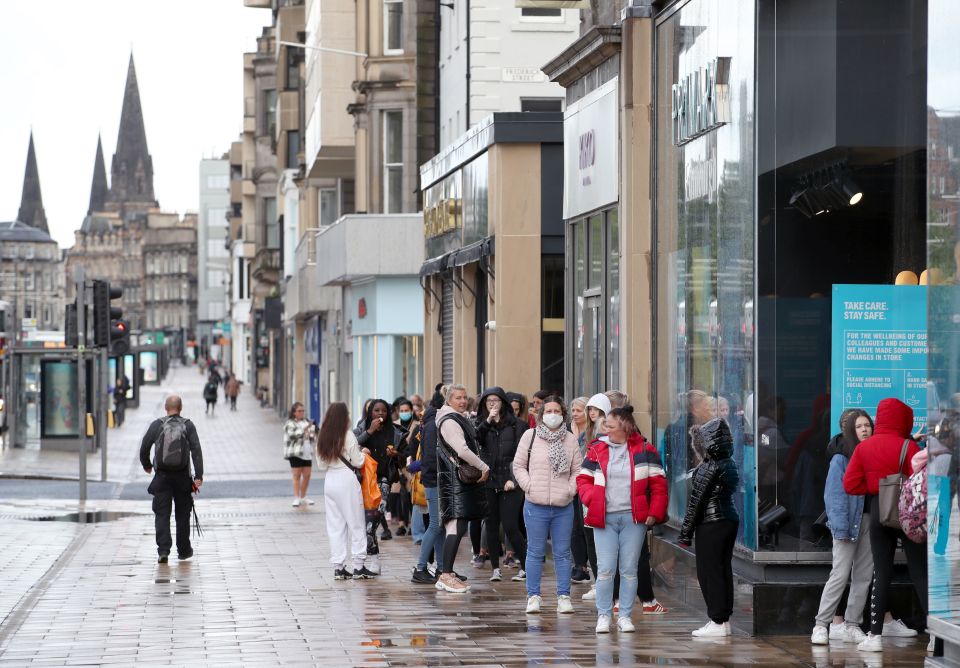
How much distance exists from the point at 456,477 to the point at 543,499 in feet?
5.68

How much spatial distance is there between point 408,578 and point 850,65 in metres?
6.13

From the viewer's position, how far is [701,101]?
14.0 metres

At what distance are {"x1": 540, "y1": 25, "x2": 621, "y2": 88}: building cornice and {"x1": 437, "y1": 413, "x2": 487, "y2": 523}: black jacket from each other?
147 inches

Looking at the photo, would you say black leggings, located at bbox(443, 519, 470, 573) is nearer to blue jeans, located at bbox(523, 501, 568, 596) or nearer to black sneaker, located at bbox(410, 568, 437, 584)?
black sneaker, located at bbox(410, 568, 437, 584)

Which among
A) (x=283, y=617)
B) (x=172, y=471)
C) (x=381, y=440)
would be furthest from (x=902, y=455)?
(x=381, y=440)

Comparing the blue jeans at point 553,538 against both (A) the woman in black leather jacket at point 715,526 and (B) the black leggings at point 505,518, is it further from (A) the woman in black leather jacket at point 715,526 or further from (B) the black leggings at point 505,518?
(B) the black leggings at point 505,518

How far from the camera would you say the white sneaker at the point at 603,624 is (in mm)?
12297

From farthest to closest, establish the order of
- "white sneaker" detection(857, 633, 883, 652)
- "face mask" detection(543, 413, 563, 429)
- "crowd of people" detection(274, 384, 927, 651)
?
"face mask" detection(543, 413, 563, 429), "crowd of people" detection(274, 384, 927, 651), "white sneaker" detection(857, 633, 883, 652)

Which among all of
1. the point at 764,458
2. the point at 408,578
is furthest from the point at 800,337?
the point at 408,578

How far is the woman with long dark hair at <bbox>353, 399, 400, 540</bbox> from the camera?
64.3 feet

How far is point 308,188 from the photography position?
5281 centimetres

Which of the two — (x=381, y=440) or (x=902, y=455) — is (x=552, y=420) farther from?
(x=381, y=440)

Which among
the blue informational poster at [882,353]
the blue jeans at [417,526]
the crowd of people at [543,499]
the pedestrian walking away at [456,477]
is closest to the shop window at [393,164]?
the crowd of people at [543,499]

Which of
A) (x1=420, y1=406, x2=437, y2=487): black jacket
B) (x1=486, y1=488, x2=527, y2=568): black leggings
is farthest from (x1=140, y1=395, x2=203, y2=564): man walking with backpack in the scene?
(x1=486, y1=488, x2=527, y2=568): black leggings
